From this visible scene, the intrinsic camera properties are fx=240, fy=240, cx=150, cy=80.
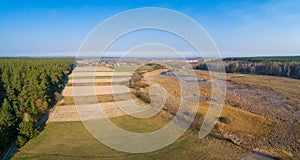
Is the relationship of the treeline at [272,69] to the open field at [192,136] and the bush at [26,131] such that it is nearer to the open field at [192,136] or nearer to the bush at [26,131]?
the open field at [192,136]

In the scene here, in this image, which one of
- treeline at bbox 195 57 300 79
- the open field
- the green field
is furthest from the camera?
treeline at bbox 195 57 300 79

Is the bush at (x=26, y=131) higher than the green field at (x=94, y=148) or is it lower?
higher

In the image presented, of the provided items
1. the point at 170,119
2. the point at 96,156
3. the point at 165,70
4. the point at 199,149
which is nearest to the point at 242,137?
the point at 199,149

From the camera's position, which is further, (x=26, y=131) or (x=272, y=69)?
(x=272, y=69)

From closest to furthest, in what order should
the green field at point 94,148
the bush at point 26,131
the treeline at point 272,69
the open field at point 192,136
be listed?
the green field at point 94,148, the open field at point 192,136, the bush at point 26,131, the treeline at point 272,69

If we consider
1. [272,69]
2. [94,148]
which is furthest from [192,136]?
[272,69]

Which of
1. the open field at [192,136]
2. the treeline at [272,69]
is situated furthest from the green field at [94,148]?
the treeline at [272,69]

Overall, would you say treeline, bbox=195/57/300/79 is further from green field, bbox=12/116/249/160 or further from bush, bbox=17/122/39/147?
bush, bbox=17/122/39/147

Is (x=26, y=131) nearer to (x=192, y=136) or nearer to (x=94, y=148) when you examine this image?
(x=94, y=148)

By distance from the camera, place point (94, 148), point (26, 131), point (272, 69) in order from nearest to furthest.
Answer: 1. point (94, 148)
2. point (26, 131)
3. point (272, 69)

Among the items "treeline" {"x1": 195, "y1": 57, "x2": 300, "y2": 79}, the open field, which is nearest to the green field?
the open field

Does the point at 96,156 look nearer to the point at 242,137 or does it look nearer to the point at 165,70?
the point at 242,137

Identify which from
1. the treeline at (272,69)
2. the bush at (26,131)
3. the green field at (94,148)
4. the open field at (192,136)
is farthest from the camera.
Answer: the treeline at (272,69)
